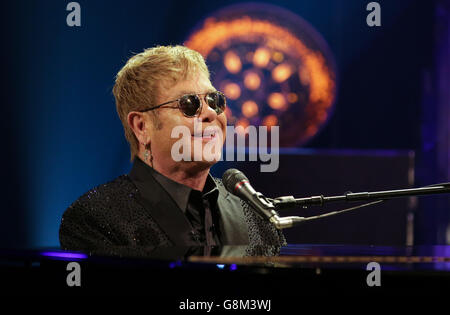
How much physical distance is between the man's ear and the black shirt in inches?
5.8

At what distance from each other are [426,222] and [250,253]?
12.0ft

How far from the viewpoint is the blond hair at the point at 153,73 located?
238 centimetres

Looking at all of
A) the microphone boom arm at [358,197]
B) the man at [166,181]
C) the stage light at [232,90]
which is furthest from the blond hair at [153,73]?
the stage light at [232,90]

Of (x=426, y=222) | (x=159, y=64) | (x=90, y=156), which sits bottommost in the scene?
(x=426, y=222)

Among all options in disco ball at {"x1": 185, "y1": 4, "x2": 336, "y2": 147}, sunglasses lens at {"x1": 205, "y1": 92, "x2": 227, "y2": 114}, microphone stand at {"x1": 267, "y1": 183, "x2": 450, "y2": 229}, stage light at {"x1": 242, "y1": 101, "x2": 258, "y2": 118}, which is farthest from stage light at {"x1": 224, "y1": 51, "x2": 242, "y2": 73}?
microphone stand at {"x1": 267, "y1": 183, "x2": 450, "y2": 229}

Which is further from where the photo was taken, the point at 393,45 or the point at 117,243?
the point at 393,45

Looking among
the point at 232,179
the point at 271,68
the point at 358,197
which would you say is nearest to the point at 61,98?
the point at 271,68

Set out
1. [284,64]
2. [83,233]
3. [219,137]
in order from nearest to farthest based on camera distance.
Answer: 1. [83,233]
2. [219,137]
3. [284,64]

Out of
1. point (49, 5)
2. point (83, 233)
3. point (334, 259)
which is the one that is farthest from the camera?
point (49, 5)

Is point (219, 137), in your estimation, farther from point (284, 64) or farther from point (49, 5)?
point (284, 64)

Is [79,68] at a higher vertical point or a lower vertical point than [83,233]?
higher

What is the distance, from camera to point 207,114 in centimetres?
232

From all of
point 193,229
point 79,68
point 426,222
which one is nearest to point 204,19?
point 79,68

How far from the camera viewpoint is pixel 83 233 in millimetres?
2115
